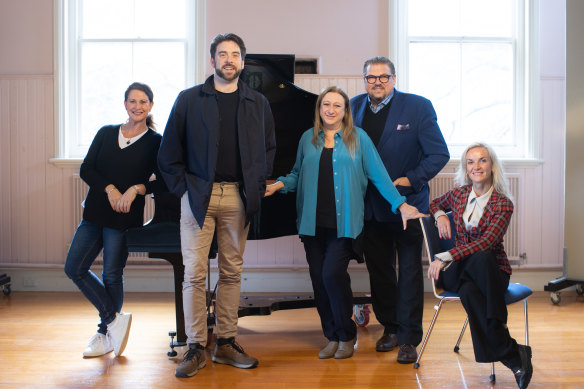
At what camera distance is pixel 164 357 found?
123 inches

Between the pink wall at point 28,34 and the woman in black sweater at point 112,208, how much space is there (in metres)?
2.07

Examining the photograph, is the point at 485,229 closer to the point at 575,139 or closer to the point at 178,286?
the point at 178,286

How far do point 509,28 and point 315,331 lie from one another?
317cm

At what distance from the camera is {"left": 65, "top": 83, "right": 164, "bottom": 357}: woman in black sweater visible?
10.2 ft

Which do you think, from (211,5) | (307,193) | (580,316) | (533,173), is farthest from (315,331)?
(211,5)

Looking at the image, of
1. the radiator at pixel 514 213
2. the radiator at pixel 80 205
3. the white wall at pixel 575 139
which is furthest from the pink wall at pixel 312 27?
the radiator at pixel 80 205

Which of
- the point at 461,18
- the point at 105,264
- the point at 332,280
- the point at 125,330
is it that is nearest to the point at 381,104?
the point at 332,280

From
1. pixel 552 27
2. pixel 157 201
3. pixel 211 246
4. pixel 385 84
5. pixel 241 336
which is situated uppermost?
pixel 552 27

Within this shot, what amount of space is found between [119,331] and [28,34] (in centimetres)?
297

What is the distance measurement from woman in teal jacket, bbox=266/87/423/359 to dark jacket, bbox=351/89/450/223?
14 centimetres

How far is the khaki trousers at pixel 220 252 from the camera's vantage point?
286cm

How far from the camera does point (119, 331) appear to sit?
315cm

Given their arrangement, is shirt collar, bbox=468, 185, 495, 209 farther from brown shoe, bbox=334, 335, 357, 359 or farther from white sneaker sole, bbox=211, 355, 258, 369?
white sneaker sole, bbox=211, 355, 258, 369

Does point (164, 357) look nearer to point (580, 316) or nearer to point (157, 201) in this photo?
point (157, 201)
